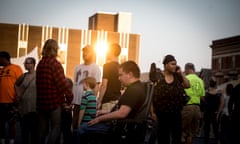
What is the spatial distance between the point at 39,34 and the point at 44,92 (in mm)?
78113

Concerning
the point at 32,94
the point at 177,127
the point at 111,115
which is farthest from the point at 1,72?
the point at 111,115

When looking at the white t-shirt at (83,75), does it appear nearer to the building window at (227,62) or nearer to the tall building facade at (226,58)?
the tall building facade at (226,58)

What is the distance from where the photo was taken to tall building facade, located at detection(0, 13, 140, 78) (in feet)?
275

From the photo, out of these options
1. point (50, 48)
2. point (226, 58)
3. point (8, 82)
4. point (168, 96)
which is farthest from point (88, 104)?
point (226, 58)

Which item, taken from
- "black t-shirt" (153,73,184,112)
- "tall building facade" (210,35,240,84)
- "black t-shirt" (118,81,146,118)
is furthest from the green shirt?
"tall building facade" (210,35,240,84)

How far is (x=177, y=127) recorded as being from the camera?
8.25 metres

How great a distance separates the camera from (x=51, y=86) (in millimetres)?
7527

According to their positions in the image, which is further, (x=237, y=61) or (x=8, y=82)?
(x=237, y=61)

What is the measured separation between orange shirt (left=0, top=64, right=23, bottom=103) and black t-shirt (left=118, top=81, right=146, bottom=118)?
4484 millimetres

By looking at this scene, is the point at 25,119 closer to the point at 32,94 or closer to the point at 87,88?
the point at 32,94

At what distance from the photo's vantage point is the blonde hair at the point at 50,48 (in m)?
7.64

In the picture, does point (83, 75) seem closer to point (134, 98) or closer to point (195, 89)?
point (195, 89)

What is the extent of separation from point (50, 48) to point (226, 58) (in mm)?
75225

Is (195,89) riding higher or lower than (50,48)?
lower
